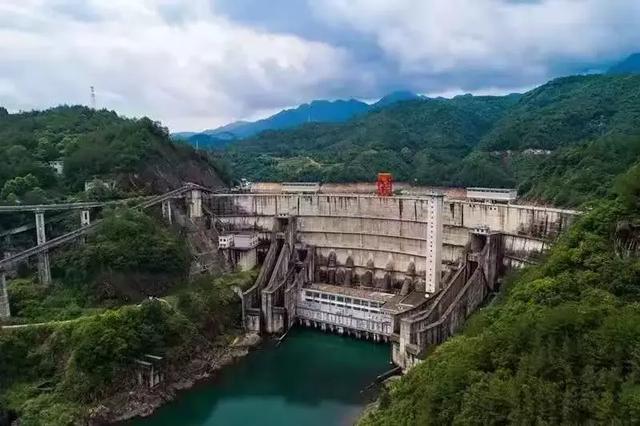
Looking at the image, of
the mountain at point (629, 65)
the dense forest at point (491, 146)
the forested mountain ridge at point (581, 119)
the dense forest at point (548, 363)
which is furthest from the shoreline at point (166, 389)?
the mountain at point (629, 65)

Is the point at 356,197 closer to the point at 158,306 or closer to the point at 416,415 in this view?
the point at 158,306

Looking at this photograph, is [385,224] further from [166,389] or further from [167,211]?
[166,389]

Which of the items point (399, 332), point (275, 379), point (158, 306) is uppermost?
point (158, 306)

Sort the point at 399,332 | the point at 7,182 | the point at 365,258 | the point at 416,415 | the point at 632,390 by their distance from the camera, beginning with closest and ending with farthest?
the point at 632,390
the point at 416,415
the point at 399,332
the point at 7,182
the point at 365,258

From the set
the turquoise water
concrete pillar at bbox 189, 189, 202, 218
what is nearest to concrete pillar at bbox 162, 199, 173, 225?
concrete pillar at bbox 189, 189, 202, 218

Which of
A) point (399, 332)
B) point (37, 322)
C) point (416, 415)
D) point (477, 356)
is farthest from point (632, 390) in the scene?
point (37, 322)

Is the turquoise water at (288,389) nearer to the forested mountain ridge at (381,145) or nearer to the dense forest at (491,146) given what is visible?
the dense forest at (491,146)
